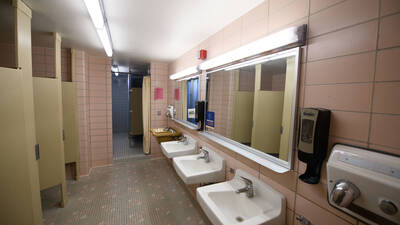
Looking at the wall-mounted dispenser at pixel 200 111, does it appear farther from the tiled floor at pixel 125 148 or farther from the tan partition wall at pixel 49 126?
the tiled floor at pixel 125 148

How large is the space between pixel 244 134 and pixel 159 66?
114 inches

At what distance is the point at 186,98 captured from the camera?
311cm

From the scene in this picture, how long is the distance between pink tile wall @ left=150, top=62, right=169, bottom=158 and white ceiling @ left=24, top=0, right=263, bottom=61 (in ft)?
3.86

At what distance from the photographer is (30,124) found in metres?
1.44

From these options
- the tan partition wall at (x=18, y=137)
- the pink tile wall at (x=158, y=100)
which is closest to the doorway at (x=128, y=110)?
the pink tile wall at (x=158, y=100)

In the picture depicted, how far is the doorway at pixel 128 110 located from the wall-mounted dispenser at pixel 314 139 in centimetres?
465

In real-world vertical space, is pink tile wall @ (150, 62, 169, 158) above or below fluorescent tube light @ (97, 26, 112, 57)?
below

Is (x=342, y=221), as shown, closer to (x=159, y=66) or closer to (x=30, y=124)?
(x=30, y=124)

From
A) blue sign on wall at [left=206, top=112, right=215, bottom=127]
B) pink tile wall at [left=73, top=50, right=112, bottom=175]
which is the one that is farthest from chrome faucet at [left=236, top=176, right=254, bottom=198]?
pink tile wall at [left=73, top=50, right=112, bottom=175]

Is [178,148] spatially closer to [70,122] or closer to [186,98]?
[186,98]

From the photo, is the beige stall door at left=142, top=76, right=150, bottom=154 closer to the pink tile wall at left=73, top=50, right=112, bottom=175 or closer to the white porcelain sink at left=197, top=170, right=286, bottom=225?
the pink tile wall at left=73, top=50, right=112, bottom=175

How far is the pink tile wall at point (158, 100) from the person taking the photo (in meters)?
3.74

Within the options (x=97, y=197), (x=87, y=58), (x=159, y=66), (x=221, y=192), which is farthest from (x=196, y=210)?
(x=87, y=58)

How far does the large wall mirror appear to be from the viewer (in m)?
1.14
